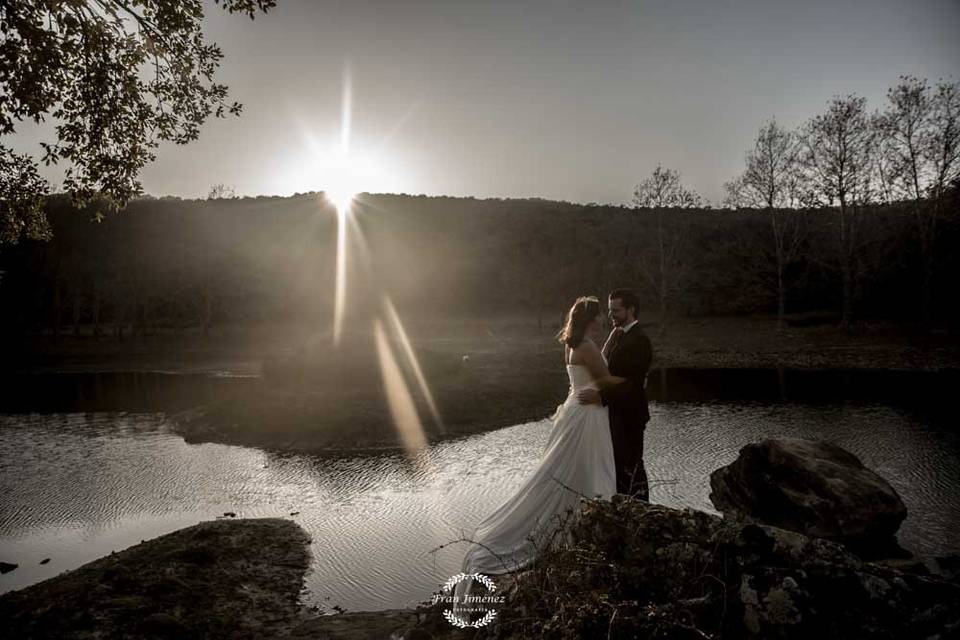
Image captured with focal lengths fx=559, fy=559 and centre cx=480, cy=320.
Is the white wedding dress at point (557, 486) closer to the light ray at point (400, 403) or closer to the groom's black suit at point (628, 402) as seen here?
the groom's black suit at point (628, 402)

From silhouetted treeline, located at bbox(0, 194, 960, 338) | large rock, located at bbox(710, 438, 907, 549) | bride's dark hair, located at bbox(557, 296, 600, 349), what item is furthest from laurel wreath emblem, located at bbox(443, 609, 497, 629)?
silhouetted treeline, located at bbox(0, 194, 960, 338)

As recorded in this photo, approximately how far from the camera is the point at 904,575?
289 centimetres

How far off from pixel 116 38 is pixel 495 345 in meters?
35.0

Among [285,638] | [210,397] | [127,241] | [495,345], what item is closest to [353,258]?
[127,241]

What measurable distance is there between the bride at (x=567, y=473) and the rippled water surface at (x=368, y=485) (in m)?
2.30

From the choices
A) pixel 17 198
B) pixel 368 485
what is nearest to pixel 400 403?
pixel 368 485

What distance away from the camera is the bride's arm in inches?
269

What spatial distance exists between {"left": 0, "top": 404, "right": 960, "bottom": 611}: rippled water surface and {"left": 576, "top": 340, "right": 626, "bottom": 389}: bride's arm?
13.6 ft

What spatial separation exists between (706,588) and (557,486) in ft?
11.4

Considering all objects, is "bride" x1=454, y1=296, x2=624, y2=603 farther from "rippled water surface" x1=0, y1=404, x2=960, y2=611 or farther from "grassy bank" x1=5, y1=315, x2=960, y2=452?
"grassy bank" x1=5, y1=315, x2=960, y2=452

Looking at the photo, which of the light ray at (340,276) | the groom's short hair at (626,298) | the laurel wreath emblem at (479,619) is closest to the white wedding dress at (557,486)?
the laurel wreath emblem at (479,619)

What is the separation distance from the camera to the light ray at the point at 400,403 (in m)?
18.2

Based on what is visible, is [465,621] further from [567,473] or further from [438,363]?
[438,363]

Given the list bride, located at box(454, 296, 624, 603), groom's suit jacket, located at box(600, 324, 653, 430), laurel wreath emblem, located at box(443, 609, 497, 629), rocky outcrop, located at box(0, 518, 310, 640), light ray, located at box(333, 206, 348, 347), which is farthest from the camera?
light ray, located at box(333, 206, 348, 347)
